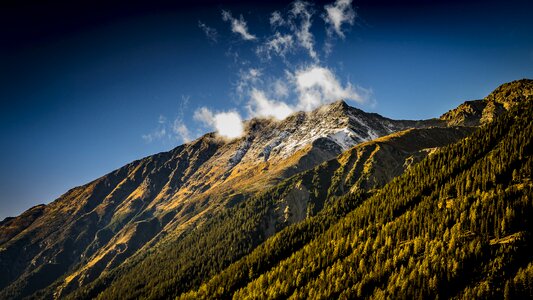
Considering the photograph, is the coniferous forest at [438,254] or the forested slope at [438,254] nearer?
the coniferous forest at [438,254]

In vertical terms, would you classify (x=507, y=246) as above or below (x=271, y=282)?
below

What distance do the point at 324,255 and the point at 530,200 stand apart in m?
89.8

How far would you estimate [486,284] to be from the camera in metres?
128

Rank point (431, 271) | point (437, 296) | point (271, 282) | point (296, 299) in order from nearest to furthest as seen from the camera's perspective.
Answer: point (437, 296), point (431, 271), point (296, 299), point (271, 282)

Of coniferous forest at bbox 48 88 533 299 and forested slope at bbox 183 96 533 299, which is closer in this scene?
coniferous forest at bbox 48 88 533 299

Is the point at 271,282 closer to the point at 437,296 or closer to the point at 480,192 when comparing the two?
the point at 437,296

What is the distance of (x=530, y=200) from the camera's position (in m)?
161

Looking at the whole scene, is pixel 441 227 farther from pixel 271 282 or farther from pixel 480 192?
pixel 271 282

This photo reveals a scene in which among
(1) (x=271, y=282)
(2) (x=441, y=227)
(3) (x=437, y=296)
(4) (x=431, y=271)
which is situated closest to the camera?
(3) (x=437, y=296)

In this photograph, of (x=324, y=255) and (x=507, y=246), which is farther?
(x=324, y=255)

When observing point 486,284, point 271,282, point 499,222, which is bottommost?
point 486,284

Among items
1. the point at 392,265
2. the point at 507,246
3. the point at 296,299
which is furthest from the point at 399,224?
the point at 296,299

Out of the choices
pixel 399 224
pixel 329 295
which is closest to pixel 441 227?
pixel 399 224

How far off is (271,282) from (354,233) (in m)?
50.1
